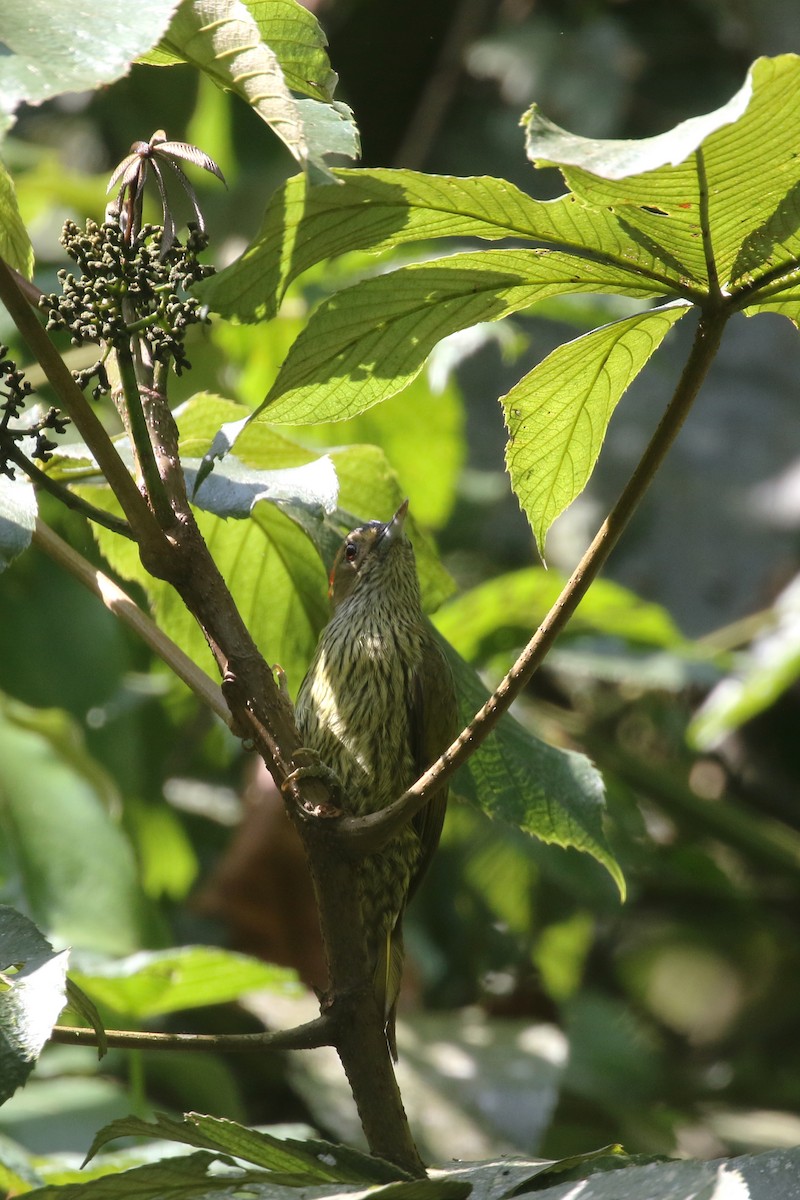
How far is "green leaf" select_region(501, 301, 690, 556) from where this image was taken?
60.0 inches

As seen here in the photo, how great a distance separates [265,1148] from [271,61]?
1056mm

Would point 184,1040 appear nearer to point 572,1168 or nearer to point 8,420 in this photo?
point 572,1168

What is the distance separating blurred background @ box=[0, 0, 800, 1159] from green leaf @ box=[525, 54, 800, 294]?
1.53m

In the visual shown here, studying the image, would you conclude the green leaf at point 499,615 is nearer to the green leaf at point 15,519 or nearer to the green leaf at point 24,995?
the green leaf at point 15,519

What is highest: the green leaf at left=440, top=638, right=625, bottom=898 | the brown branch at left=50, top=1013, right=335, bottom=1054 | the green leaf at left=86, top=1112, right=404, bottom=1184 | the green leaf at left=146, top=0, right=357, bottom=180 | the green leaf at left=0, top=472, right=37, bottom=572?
the green leaf at left=146, top=0, right=357, bottom=180

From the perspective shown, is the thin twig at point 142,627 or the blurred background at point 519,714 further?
the blurred background at point 519,714

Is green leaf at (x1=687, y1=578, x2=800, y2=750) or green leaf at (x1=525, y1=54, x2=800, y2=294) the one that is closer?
green leaf at (x1=525, y1=54, x2=800, y2=294)

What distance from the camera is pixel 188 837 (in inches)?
180

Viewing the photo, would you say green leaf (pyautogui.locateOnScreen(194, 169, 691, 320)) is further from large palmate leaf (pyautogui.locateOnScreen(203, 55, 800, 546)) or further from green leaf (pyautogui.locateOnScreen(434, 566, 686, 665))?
green leaf (pyautogui.locateOnScreen(434, 566, 686, 665))

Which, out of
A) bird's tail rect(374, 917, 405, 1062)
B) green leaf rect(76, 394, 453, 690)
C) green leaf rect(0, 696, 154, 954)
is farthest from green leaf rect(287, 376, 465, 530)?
green leaf rect(76, 394, 453, 690)

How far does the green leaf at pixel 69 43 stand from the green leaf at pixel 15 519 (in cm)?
48

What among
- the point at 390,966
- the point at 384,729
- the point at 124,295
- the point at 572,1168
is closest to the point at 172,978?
the point at 390,966

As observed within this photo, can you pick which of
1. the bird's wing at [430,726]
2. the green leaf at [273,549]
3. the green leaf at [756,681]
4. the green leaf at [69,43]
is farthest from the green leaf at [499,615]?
the green leaf at [69,43]

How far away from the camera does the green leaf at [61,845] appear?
3062mm
